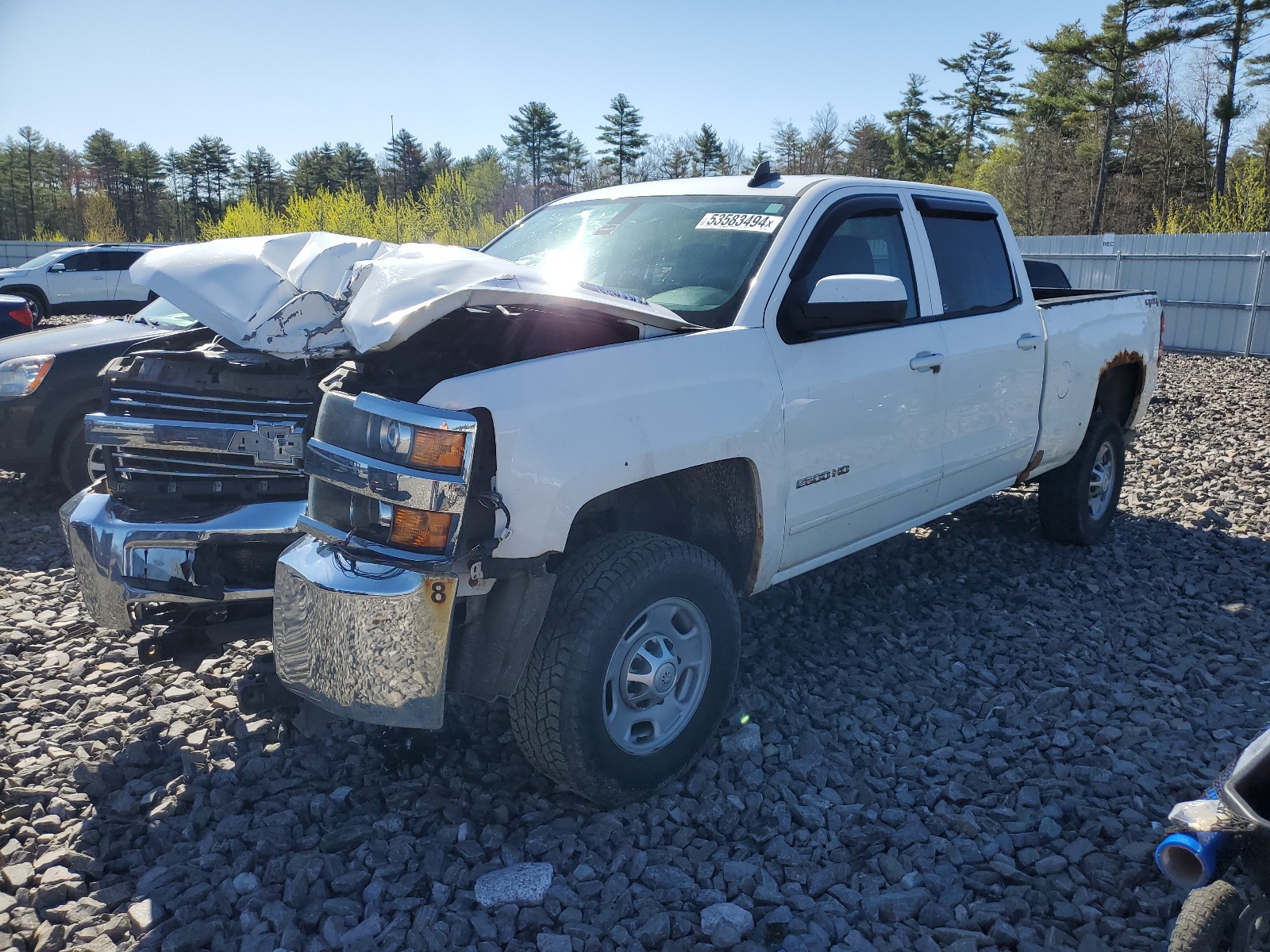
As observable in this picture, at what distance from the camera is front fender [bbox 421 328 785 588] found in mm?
2562

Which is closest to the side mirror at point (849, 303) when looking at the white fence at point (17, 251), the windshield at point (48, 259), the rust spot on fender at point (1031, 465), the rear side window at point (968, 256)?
the rear side window at point (968, 256)

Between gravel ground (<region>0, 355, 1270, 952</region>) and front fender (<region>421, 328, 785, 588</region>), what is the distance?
942mm

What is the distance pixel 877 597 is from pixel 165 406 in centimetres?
348

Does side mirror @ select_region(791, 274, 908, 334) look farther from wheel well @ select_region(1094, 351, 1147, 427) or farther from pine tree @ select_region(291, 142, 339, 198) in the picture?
pine tree @ select_region(291, 142, 339, 198)

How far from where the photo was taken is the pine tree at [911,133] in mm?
64688

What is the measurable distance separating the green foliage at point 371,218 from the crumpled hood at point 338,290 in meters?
19.5

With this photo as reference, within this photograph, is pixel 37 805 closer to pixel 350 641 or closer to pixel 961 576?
pixel 350 641

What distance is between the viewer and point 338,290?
382 centimetres

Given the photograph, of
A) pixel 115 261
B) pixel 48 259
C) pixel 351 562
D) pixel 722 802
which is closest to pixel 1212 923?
pixel 722 802

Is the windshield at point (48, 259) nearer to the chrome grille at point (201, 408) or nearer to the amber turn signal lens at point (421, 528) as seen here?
the chrome grille at point (201, 408)

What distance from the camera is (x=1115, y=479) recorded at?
5.83 meters

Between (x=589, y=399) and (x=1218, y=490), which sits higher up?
(x=589, y=399)

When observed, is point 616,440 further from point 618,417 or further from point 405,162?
point 405,162

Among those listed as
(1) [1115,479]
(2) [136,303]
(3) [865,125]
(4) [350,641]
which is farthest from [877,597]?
(3) [865,125]
